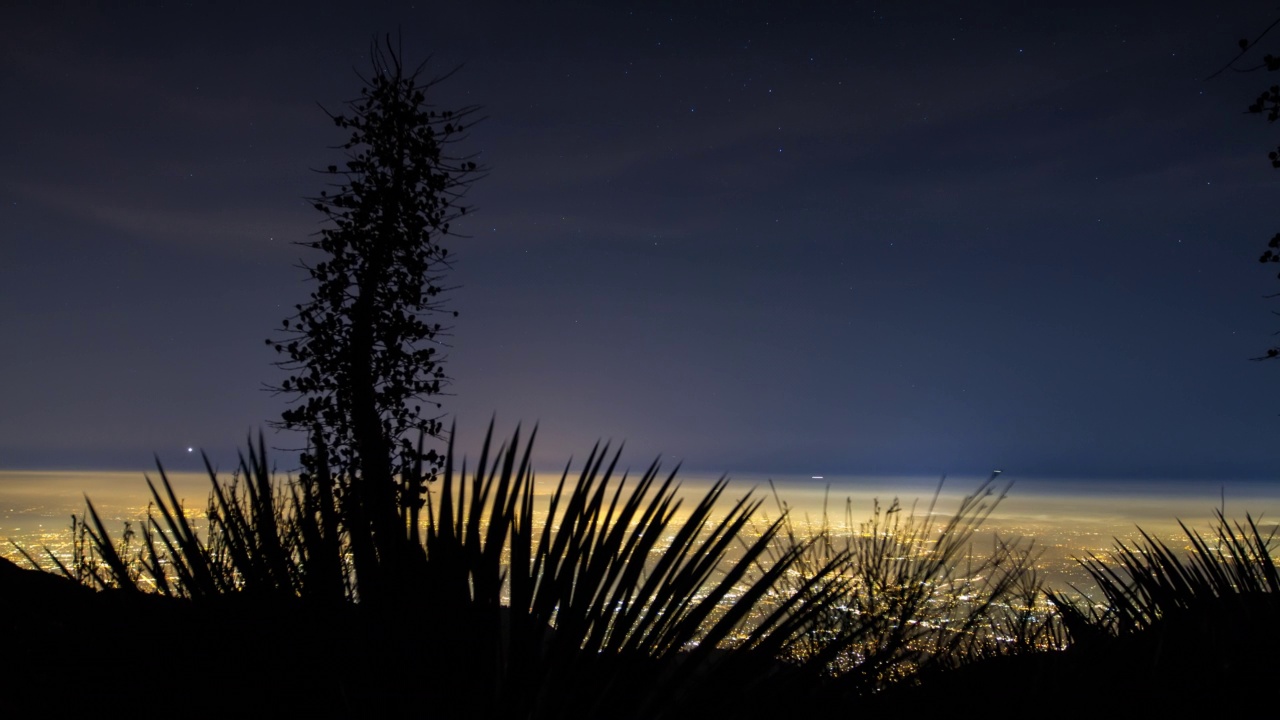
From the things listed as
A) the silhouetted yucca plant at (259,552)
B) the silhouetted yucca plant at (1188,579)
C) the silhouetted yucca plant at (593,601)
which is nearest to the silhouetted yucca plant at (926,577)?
→ the silhouetted yucca plant at (1188,579)

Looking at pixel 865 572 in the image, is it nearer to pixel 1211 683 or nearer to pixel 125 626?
pixel 1211 683

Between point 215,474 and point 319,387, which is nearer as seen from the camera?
point 215,474

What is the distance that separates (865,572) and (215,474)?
3.98m

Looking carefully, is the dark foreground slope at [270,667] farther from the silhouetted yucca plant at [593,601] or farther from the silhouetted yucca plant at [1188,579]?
the silhouetted yucca plant at [1188,579]

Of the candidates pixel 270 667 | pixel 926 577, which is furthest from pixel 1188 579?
pixel 270 667

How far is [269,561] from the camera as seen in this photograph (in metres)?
1.94

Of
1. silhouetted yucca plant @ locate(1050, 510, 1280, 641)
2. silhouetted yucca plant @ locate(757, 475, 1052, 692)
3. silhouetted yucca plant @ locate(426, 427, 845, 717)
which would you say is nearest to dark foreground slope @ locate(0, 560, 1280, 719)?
silhouetted yucca plant @ locate(426, 427, 845, 717)

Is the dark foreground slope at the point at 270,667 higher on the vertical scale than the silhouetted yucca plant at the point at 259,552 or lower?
lower

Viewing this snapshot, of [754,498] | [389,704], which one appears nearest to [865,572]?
[754,498]

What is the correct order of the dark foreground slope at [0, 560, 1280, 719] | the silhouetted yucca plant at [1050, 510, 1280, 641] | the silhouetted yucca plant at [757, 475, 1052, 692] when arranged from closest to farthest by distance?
the dark foreground slope at [0, 560, 1280, 719] < the silhouetted yucca plant at [1050, 510, 1280, 641] < the silhouetted yucca plant at [757, 475, 1052, 692]

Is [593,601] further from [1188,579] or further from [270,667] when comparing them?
[1188,579]

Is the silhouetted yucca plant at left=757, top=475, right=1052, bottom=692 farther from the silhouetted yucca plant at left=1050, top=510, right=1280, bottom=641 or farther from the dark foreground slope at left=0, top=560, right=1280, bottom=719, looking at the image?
the dark foreground slope at left=0, top=560, right=1280, bottom=719

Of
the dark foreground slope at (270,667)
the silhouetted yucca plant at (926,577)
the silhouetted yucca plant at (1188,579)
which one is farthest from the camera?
the silhouetted yucca plant at (926,577)

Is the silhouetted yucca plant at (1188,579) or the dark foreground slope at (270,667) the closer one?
the dark foreground slope at (270,667)
